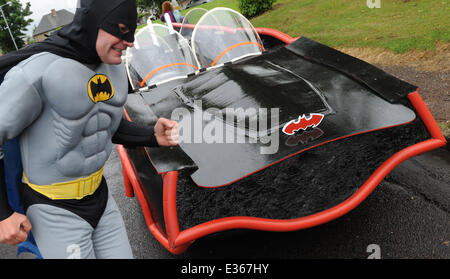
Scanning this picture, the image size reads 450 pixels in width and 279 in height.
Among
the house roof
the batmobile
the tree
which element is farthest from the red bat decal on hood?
the house roof

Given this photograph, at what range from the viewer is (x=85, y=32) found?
1396 millimetres

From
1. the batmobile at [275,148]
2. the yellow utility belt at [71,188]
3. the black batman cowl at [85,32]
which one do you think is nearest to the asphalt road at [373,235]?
the batmobile at [275,148]

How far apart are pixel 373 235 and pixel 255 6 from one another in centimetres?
1128

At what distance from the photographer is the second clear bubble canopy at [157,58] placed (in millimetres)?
3561

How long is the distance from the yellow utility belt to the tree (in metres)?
44.2

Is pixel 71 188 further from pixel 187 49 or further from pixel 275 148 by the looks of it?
pixel 187 49

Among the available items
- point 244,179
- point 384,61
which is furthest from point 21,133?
point 384,61

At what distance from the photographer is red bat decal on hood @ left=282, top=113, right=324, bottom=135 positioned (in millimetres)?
2174

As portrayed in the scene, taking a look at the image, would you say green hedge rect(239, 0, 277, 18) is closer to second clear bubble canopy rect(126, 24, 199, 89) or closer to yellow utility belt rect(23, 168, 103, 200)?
second clear bubble canopy rect(126, 24, 199, 89)

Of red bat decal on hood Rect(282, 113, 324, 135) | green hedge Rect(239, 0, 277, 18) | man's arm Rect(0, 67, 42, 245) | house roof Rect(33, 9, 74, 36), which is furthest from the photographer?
house roof Rect(33, 9, 74, 36)

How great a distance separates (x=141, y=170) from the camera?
2498mm

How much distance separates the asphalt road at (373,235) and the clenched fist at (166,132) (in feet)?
2.27
